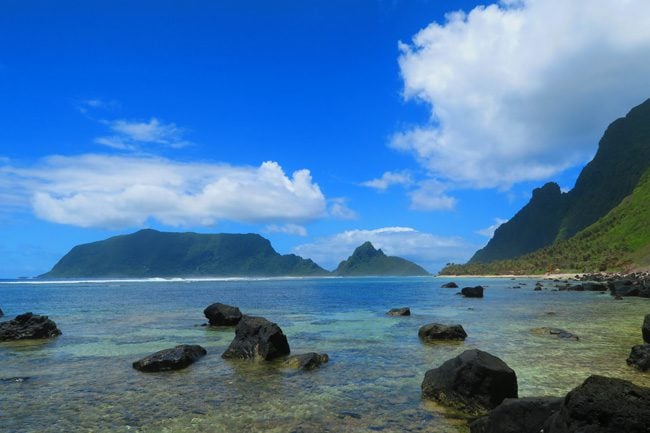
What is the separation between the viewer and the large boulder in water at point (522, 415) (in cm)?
1096

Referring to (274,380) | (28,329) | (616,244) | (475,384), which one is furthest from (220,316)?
(616,244)

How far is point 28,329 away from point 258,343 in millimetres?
23992

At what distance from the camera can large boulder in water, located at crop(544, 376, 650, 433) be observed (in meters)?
8.60

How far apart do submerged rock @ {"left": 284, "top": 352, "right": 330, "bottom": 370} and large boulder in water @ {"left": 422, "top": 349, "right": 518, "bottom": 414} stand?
25.1 ft

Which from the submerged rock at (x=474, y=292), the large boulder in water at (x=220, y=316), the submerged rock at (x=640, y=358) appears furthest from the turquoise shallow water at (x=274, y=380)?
the submerged rock at (x=474, y=292)

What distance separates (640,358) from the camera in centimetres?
2059

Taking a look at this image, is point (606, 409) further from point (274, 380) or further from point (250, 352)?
point (250, 352)

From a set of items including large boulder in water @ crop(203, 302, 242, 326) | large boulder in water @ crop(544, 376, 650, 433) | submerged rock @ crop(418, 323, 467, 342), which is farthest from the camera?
large boulder in water @ crop(203, 302, 242, 326)

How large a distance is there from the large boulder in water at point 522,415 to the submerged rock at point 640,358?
12.6 m

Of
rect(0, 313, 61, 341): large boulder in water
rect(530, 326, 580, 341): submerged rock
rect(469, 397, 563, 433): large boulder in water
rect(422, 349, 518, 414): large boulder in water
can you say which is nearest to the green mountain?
rect(530, 326, 580, 341): submerged rock

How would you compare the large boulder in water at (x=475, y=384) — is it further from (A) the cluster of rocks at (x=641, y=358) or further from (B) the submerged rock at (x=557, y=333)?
(B) the submerged rock at (x=557, y=333)

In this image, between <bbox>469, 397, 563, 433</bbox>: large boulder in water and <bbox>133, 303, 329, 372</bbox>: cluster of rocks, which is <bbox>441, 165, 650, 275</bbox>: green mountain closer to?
<bbox>133, 303, 329, 372</bbox>: cluster of rocks

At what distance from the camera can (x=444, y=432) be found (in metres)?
13.3

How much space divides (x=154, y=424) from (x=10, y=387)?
33.7ft
